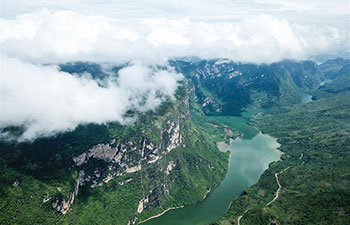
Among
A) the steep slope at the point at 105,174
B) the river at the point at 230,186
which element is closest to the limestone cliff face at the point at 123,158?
the steep slope at the point at 105,174

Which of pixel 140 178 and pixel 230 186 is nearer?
pixel 140 178

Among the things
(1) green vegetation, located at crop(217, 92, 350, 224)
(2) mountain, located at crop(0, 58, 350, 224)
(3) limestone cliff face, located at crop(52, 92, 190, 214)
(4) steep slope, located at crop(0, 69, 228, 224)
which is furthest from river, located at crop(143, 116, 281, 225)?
(3) limestone cliff face, located at crop(52, 92, 190, 214)

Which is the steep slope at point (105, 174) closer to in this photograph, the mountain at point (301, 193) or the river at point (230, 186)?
the river at point (230, 186)


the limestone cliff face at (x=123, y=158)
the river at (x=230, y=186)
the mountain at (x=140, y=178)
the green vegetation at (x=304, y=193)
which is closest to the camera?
the green vegetation at (x=304, y=193)

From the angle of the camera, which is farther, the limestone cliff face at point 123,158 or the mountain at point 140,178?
the limestone cliff face at point 123,158

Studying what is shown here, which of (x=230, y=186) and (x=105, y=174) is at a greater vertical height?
(x=105, y=174)

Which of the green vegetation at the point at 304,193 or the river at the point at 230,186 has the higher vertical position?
the green vegetation at the point at 304,193

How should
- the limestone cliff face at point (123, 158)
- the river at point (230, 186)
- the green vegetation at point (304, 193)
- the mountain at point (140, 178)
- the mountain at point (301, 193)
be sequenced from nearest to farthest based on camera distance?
1. the green vegetation at point (304, 193)
2. the mountain at point (301, 193)
3. the mountain at point (140, 178)
4. the river at point (230, 186)
5. the limestone cliff face at point (123, 158)

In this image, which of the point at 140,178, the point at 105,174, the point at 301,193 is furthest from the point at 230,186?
the point at 105,174

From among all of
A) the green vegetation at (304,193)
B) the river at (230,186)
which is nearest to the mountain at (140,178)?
Result: the green vegetation at (304,193)

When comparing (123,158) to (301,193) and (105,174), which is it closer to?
(105,174)
